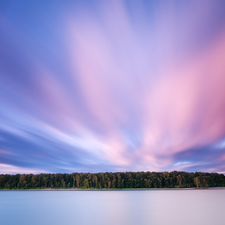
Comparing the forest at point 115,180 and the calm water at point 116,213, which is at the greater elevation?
the forest at point 115,180

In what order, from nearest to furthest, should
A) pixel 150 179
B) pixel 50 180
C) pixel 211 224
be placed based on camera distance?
pixel 211 224, pixel 150 179, pixel 50 180

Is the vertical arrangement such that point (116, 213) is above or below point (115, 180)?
below

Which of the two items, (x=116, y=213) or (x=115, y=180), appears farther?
(x=115, y=180)

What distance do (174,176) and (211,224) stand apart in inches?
4876

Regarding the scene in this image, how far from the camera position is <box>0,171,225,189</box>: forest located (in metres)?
136

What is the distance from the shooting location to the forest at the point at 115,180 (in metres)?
136

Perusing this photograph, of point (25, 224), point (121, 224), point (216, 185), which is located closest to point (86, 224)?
point (121, 224)

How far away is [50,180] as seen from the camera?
14862cm

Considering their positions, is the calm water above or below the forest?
below

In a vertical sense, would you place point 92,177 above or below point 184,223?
above

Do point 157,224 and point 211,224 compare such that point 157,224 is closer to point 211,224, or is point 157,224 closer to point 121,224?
point 121,224

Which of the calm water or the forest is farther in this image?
the forest

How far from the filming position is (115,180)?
13562 cm

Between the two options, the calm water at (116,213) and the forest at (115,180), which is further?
the forest at (115,180)
